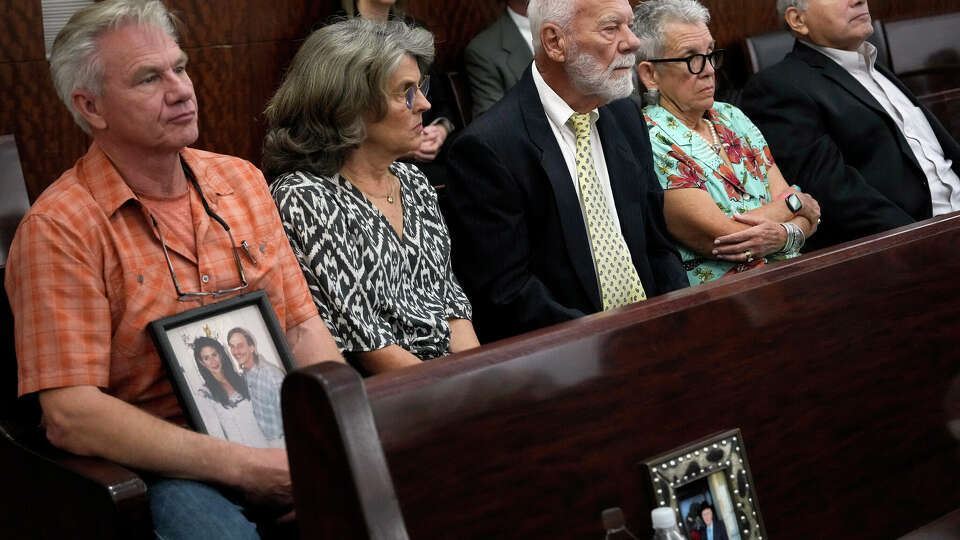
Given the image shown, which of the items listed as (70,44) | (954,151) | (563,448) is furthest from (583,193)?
(954,151)

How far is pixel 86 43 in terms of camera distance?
1.99 m

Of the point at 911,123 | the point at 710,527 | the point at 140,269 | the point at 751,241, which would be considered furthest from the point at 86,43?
the point at 911,123

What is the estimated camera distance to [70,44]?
78.4 inches

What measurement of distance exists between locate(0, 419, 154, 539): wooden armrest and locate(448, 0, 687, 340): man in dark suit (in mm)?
1045

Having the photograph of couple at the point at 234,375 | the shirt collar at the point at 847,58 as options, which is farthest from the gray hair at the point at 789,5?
the photograph of couple at the point at 234,375

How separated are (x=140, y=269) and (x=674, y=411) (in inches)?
37.7

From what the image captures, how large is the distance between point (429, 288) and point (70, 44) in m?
0.88

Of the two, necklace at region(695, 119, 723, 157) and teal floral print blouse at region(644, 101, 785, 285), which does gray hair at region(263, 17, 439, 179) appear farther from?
necklace at region(695, 119, 723, 157)

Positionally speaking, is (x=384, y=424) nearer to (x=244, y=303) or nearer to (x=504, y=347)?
(x=504, y=347)

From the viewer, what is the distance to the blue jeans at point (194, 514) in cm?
177

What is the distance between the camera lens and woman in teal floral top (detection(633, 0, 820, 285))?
9.63 feet

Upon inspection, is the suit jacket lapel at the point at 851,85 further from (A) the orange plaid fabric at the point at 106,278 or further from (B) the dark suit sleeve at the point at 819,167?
(A) the orange plaid fabric at the point at 106,278

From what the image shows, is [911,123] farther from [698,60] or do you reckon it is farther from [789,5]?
[698,60]

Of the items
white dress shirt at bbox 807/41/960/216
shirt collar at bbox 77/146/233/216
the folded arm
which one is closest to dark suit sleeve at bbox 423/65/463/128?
the folded arm
